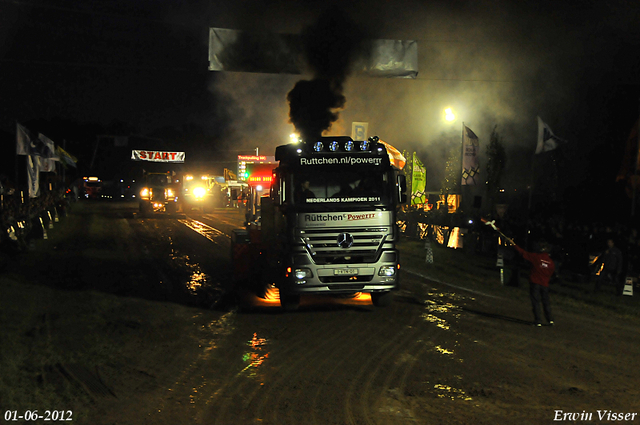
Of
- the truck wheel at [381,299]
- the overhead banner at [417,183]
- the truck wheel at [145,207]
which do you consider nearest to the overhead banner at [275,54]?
the overhead banner at [417,183]

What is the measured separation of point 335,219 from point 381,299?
212 cm

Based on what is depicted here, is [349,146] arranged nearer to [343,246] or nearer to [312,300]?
[343,246]

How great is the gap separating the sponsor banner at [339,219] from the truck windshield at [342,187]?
206 millimetres

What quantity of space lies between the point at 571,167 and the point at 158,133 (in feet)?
268

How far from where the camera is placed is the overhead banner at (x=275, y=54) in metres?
19.3

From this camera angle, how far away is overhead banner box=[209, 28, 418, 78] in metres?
19.3

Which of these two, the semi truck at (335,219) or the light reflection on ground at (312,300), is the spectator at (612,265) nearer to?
the light reflection on ground at (312,300)

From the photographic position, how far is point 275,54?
19.3m

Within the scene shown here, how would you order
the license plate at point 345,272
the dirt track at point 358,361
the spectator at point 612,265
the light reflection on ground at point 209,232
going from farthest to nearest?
the light reflection on ground at point 209,232, the spectator at point 612,265, the license plate at point 345,272, the dirt track at point 358,361

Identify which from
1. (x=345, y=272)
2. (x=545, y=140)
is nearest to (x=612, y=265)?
(x=545, y=140)

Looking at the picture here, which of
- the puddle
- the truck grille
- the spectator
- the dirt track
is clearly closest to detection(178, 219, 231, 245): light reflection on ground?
the dirt track

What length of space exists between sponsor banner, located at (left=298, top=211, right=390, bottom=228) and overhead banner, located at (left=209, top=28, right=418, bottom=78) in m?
10.7

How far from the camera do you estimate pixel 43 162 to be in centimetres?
2464

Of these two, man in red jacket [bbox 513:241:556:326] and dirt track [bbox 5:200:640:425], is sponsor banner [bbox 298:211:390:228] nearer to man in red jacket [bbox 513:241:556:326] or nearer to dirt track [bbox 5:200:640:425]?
dirt track [bbox 5:200:640:425]
